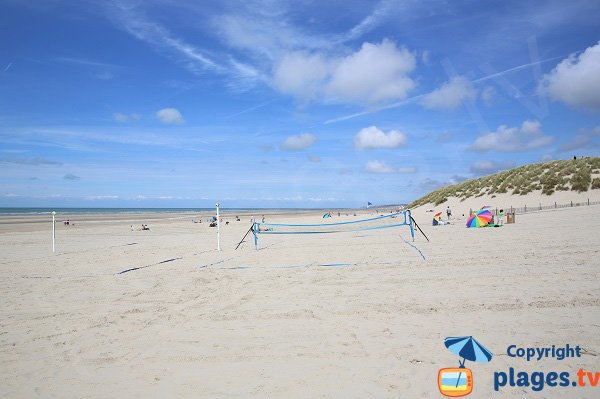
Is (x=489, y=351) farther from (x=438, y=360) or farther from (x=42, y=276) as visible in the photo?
(x=42, y=276)

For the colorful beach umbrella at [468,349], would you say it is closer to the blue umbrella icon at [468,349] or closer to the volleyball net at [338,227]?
the blue umbrella icon at [468,349]

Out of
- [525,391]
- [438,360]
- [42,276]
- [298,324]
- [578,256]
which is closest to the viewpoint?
[525,391]

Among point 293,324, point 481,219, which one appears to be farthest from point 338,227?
point 293,324

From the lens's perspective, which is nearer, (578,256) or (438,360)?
(438,360)

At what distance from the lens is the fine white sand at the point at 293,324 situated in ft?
12.9

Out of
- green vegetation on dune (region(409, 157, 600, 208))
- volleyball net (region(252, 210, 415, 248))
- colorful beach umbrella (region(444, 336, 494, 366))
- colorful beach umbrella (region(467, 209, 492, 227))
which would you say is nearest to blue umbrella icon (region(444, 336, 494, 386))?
colorful beach umbrella (region(444, 336, 494, 366))

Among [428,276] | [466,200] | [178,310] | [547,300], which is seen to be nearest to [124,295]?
[178,310]

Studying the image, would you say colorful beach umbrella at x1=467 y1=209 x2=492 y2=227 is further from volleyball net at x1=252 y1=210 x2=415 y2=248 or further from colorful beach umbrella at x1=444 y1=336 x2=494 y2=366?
colorful beach umbrella at x1=444 y1=336 x2=494 y2=366

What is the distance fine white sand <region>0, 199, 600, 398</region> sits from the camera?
3.92 m

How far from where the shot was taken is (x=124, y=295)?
770 centimetres

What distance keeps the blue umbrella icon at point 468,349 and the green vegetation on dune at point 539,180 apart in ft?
110

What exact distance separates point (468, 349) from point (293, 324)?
2.39 meters

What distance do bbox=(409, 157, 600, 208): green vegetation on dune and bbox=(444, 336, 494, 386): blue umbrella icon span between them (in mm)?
33648

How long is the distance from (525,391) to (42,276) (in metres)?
11.1
